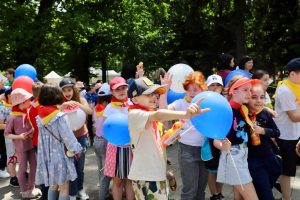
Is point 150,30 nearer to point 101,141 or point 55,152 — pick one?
point 101,141

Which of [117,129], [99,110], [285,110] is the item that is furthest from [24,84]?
[285,110]

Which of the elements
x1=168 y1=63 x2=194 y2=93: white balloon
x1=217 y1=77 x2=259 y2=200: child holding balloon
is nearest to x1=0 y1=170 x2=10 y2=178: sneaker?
x1=168 y1=63 x2=194 y2=93: white balloon

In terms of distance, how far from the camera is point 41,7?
1852cm

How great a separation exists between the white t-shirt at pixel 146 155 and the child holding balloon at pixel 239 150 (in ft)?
2.39

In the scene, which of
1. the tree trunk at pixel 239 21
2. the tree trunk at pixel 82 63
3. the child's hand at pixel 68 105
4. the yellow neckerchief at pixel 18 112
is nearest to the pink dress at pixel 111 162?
the child's hand at pixel 68 105

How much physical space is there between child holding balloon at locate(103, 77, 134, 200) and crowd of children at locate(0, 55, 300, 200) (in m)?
0.01

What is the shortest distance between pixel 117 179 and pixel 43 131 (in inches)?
42.3

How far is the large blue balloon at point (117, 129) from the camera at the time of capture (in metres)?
3.97

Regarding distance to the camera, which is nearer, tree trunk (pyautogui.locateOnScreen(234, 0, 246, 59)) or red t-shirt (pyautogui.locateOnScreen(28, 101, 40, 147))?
red t-shirt (pyautogui.locateOnScreen(28, 101, 40, 147))

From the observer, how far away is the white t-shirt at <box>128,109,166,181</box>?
3523 millimetres

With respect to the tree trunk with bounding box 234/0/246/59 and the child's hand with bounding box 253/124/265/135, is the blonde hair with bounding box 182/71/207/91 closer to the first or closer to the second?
the child's hand with bounding box 253/124/265/135

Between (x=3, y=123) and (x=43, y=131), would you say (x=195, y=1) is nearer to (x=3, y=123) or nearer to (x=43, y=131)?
(x=3, y=123)

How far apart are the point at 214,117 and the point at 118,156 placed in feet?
5.40

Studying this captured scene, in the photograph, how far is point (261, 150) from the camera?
13.2 ft
